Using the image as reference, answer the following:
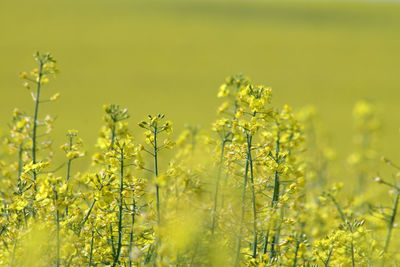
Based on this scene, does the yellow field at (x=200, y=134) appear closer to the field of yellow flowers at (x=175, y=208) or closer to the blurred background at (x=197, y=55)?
the field of yellow flowers at (x=175, y=208)

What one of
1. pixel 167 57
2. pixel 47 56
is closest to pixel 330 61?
pixel 167 57

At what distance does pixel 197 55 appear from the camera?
1321 inches

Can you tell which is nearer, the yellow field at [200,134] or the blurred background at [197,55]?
the yellow field at [200,134]

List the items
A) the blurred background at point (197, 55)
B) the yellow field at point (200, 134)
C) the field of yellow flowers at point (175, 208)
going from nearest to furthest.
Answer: the field of yellow flowers at point (175, 208)
the yellow field at point (200, 134)
the blurred background at point (197, 55)

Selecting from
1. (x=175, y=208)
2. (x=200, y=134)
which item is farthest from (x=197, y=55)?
(x=175, y=208)

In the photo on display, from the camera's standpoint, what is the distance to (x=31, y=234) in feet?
8.93

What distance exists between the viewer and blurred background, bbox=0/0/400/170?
21.9 m

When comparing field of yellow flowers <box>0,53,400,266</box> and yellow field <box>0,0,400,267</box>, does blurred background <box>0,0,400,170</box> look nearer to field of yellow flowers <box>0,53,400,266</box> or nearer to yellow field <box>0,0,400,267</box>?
yellow field <box>0,0,400,267</box>

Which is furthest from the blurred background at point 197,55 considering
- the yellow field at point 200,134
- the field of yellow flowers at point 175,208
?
the field of yellow flowers at point 175,208

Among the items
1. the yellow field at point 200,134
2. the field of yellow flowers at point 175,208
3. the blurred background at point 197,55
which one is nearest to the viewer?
the field of yellow flowers at point 175,208

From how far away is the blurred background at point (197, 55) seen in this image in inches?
861

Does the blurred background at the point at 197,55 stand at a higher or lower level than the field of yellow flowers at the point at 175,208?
higher

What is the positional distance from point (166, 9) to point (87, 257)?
44107mm

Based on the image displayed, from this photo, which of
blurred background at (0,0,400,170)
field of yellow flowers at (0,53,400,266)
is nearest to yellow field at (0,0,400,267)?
field of yellow flowers at (0,53,400,266)
